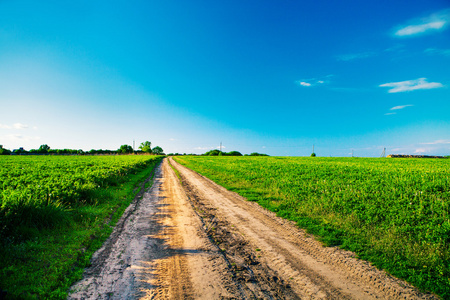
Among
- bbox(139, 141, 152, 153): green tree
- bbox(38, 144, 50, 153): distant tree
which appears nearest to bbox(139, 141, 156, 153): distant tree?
bbox(139, 141, 152, 153): green tree

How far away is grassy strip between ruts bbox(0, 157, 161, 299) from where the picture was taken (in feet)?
12.2

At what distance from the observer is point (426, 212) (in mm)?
7020

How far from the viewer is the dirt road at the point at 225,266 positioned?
3.70 meters

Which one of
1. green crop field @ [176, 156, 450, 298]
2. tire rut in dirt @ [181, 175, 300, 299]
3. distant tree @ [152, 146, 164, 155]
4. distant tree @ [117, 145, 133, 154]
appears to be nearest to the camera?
tire rut in dirt @ [181, 175, 300, 299]

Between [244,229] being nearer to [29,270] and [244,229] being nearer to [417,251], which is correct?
[417,251]

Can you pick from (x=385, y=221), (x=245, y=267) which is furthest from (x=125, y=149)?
(x=385, y=221)

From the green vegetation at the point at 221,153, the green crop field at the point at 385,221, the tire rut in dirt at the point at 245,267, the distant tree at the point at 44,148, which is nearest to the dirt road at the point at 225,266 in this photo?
the tire rut in dirt at the point at 245,267

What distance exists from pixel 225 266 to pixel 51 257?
424 centimetres

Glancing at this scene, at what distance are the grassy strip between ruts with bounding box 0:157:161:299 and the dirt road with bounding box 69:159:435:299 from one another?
0.34 m

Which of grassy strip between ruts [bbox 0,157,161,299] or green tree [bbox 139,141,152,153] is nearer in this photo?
grassy strip between ruts [bbox 0,157,161,299]

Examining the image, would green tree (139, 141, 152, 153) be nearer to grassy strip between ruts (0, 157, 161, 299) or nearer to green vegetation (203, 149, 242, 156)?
green vegetation (203, 149, 242, 156)

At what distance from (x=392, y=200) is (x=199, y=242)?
8174 millimetres

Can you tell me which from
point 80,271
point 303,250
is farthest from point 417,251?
point 80,271

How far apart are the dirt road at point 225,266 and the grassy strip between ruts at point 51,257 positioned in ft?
1.12
